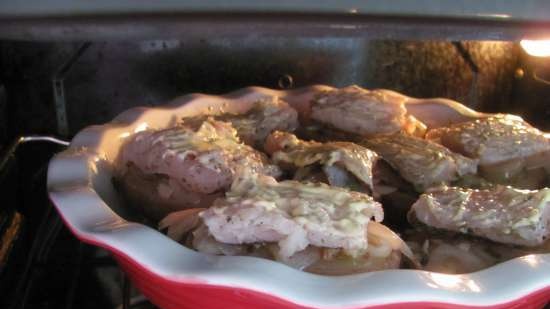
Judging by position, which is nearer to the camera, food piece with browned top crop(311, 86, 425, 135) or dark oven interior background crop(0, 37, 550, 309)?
dark oven interior background crop(0, 37, 550, 309)

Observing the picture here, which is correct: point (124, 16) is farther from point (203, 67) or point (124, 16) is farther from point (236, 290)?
point (203, 67)

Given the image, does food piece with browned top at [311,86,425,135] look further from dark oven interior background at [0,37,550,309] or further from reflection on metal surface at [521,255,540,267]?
reflection on metal surface at [521,255,540,267]

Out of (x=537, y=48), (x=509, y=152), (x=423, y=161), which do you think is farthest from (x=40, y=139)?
(x=537, y=48)

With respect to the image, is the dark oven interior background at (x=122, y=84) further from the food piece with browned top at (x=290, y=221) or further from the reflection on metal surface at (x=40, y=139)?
the food piece with browned top at (x=290, y=221)

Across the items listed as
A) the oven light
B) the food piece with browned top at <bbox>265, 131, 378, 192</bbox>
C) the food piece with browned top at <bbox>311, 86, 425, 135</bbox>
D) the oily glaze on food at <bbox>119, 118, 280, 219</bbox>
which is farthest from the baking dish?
the oven light

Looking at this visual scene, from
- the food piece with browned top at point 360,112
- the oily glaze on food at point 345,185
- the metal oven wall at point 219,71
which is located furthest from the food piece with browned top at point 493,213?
the metal oven wall at point 219,71

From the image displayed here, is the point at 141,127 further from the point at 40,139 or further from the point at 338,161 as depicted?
the point at 338,161
